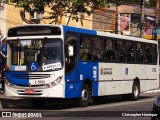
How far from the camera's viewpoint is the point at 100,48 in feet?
64.5

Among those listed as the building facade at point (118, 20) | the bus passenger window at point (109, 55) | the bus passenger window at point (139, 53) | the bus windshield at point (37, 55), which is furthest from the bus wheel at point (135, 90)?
the building facade at point (118, 20)

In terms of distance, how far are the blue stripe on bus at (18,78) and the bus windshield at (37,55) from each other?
7.3 inches

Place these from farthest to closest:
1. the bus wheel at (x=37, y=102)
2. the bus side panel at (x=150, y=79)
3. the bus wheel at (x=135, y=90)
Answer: the bus side panel at (x=150, y=79)
the bus wheel at (x=135, y=90)
the bus wheel at (x=37, y=102)

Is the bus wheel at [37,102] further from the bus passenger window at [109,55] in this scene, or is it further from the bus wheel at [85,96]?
the bus passenger window at [109,55]

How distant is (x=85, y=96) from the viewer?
18609 millimetres

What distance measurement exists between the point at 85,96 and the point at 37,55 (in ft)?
9.32

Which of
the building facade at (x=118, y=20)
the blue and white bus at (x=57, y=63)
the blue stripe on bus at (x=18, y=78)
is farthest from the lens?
the building facade at (x=118, y=20)

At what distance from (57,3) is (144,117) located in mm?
9703

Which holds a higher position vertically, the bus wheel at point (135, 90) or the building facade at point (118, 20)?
the building facade at point (118, 20)

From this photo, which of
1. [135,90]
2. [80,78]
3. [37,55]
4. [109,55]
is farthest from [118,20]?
[37,55]

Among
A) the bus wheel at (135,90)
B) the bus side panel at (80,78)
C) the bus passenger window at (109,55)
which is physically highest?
the bus passenger window at (109,55)

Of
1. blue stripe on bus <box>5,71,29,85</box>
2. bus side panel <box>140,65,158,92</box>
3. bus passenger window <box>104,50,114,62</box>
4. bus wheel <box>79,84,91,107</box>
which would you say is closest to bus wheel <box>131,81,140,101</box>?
bus side panel <box>140,65,158,92</box>

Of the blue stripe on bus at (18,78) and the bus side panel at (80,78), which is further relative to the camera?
the bus side panel at (80,78)

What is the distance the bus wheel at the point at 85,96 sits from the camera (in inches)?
720
